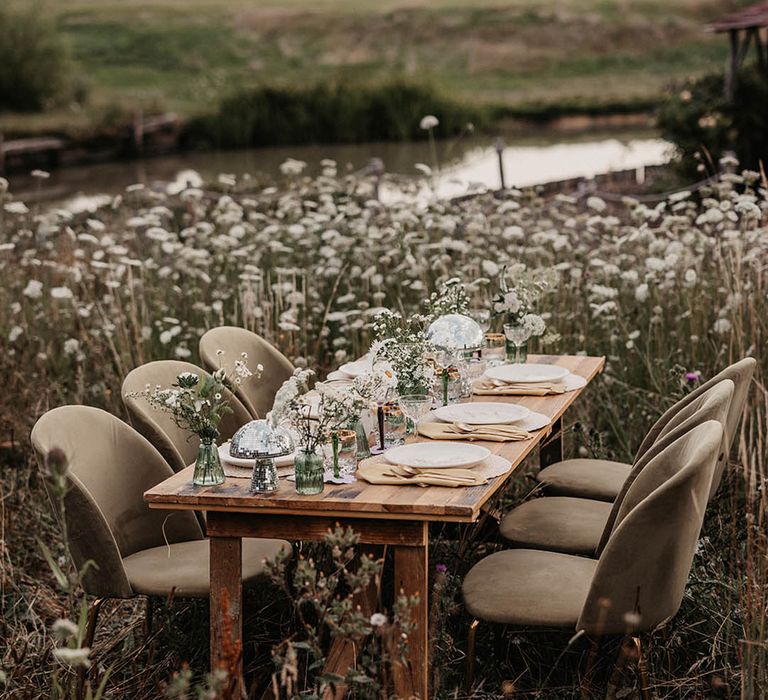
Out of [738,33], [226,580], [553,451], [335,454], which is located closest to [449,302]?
[553,451]

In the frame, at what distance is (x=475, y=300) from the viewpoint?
17.9 feet

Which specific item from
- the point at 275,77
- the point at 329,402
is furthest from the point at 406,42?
the point at 329,402

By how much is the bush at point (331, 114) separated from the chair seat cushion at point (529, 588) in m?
22.1

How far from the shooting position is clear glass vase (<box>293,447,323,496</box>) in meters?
2.70

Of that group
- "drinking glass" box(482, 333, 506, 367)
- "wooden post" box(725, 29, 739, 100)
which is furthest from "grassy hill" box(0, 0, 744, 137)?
"drinking glass" box(482, 333, 506, 367)

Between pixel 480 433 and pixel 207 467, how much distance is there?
0.78 meters

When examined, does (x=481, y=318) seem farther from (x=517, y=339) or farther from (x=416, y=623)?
(x=416, y=623)

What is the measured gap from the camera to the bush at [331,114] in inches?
1003

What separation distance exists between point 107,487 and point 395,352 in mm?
909

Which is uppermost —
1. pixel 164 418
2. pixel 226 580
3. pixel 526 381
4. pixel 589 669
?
pixel 526 381

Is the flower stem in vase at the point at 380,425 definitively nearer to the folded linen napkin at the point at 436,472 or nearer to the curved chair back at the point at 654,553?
the folded linen napkin at the point at 436,472

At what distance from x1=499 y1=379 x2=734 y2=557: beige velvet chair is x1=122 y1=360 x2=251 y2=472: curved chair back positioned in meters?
1.01

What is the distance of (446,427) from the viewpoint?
3.25m

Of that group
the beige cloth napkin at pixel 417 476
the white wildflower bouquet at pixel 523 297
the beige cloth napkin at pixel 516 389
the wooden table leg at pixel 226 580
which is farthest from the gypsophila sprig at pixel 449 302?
the wooden table leg at pixel 226 580
